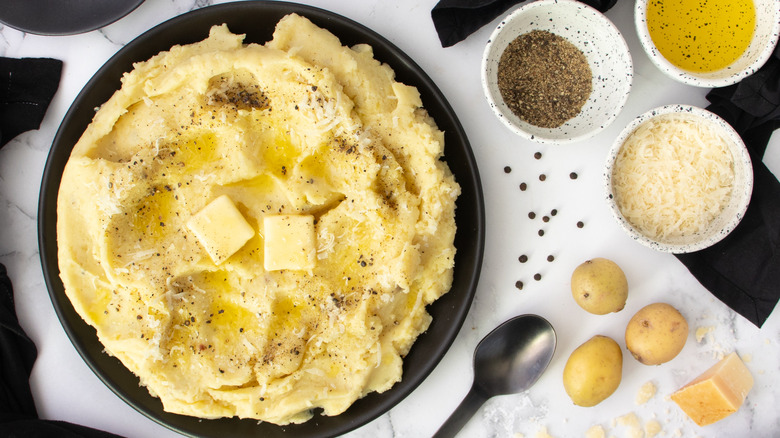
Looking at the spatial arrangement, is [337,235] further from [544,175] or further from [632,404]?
[632,404]

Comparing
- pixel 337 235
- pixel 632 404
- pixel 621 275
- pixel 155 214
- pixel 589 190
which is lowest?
pixel 632 404

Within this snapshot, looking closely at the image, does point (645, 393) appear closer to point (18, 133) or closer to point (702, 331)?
point (702, 331)

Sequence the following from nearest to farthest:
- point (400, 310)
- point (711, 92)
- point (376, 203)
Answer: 1. point (376, 203)
2. point (400, 310)
3. point (711, 92)

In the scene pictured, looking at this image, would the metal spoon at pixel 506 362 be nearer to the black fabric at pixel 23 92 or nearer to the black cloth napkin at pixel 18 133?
the black cloth napkin at pixel 18 133

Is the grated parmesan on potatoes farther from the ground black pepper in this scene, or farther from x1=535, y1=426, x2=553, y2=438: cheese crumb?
x1=535, y1=426, x2=553, y2=438: cheese crumb

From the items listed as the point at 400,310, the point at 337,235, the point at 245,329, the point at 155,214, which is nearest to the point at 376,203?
the point at 337,235

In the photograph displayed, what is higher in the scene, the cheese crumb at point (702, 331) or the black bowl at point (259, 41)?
the black bowl at point (259, 41)

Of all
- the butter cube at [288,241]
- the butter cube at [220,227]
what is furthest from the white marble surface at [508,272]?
the butter cube at [220,227]
